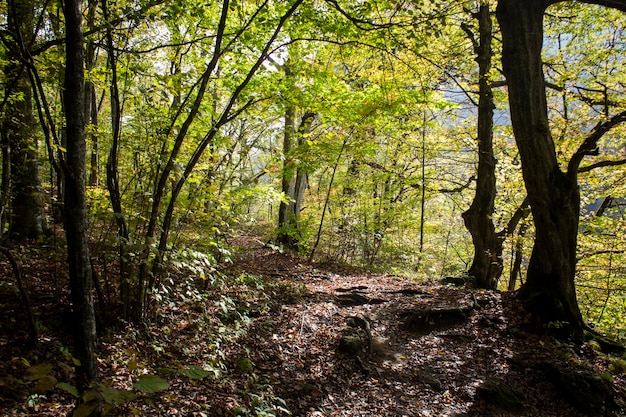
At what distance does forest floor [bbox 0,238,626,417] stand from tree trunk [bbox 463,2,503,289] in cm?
242

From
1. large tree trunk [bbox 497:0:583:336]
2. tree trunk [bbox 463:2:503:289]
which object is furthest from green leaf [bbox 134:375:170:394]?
tree trunk [bbox 463:2:503:289]

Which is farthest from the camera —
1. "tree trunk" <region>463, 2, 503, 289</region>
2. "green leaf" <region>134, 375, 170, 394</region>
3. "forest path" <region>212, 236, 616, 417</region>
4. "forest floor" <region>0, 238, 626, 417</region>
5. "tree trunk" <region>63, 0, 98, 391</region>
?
"tree trunk" <region>463, 2, 503, 289</region>

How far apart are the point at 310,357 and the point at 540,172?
5.17m

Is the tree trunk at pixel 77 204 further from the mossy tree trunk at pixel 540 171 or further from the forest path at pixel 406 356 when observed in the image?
the mossy tree trunk at pixel 540 171

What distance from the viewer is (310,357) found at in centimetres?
514

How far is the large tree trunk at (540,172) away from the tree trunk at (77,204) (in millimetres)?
6760

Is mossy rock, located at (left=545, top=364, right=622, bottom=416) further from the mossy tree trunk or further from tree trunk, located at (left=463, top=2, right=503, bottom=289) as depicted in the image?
tree trunk, located at (left=463, top=2, right=503, bottom=289)

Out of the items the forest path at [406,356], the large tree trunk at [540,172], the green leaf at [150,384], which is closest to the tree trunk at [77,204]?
the green leaf at [150,384]

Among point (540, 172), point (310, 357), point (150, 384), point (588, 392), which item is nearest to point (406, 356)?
point (310, 357)

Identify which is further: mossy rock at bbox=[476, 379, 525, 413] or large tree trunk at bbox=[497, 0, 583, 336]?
large tree trunk at bbox=[497, 0, 583, 336]

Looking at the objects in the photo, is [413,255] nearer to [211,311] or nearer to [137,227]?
[211,311]

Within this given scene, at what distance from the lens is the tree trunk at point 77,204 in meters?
2.04

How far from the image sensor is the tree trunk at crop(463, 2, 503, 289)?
934 centimetres

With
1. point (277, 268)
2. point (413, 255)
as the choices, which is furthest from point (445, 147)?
point (277, 268)
